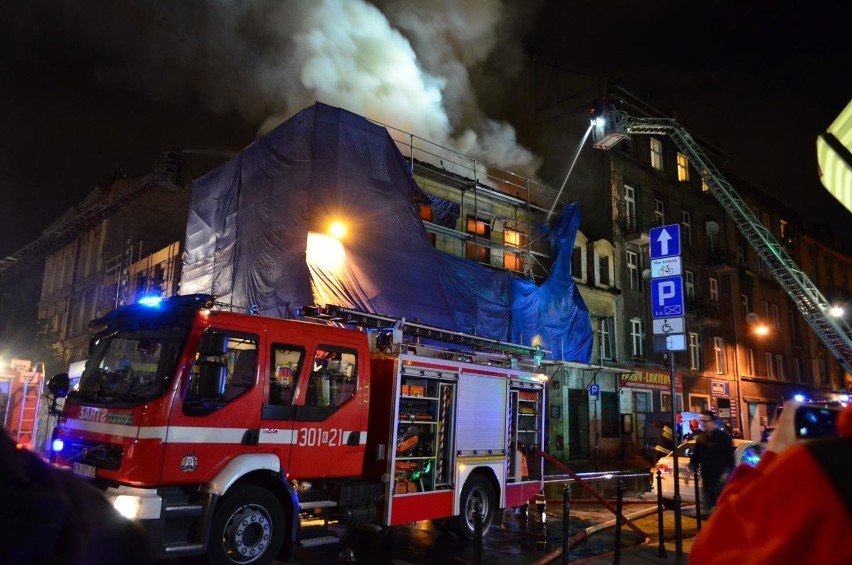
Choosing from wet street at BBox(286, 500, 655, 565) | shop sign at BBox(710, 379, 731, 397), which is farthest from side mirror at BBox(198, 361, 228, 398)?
shop sign at BBox(710, 379, 731, 397)

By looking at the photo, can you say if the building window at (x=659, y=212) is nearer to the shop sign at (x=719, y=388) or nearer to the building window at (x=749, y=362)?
the shop sign at (x=719, y=388)

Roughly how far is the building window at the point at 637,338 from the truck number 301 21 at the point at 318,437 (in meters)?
23.5

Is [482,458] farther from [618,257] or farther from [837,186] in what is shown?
[618,257]

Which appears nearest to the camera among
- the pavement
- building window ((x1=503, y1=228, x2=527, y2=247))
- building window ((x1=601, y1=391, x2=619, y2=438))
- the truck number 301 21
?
the truck number 301 21

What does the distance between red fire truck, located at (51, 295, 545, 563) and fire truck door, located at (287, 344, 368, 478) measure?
0.02 m

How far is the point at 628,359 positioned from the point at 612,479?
10.4 m

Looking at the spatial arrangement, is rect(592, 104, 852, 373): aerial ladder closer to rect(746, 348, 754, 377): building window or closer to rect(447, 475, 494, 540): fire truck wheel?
rect(746, 348, 754, 377): building window

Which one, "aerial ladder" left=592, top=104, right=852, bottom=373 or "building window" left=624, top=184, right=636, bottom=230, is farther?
"building window" left=624, top=184, right=636, bottom=230

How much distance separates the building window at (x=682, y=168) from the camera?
3409 centimetres

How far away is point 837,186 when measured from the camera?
2.93m

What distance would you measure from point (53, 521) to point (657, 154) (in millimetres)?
35617

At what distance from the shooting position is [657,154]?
108 feet

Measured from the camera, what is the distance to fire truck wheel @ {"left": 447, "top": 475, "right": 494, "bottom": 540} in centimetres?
884

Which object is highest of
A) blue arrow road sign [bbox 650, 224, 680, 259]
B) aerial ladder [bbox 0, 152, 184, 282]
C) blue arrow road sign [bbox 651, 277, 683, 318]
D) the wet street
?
aerial ladder [bbox 0, 152, 184, 282]
